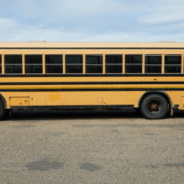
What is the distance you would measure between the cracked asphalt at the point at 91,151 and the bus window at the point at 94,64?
1745mm

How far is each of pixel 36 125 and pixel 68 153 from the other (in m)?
3.51

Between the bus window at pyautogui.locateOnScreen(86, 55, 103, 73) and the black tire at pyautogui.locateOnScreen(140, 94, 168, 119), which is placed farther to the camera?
the black tire at pyautogui.locateOnScreen(140, 94, 168, 119)

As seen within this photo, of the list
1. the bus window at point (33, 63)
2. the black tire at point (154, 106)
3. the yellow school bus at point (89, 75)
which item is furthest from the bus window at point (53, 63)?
the black tire at point (154, 106)

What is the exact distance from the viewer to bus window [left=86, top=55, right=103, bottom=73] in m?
9.98

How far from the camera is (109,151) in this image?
6.00 metres

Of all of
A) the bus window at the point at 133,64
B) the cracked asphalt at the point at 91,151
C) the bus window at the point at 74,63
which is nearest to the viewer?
the cracked asphalt at the point at 91,151

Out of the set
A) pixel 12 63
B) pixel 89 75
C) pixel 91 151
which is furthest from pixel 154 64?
pixel 91 151

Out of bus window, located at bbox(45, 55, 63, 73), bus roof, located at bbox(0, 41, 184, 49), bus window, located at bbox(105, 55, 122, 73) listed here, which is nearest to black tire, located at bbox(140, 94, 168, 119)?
bus window, located at bbox(105, 55, 122, 73)

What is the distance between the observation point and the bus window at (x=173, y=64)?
1016cm

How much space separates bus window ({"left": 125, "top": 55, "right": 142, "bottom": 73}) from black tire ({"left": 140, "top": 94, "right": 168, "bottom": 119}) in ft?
3.44

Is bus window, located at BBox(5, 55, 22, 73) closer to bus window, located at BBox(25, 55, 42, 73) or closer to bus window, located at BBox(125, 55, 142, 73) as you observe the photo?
bus window, located at BBox(25, 55, 42, 73)

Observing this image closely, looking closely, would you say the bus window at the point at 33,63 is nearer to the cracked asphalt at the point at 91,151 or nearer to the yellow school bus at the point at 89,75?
the yellow school bus at the point at 89,75

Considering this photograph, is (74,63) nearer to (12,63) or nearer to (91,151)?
(12,63)

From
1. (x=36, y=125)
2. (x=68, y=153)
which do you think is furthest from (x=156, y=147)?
(x=36, y=125)
